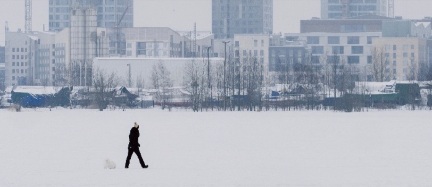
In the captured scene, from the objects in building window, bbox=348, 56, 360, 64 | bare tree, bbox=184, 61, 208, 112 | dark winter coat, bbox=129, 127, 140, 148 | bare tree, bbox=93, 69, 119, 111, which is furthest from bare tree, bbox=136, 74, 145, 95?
dark winter coat, bbox=129, 127, 140, 148

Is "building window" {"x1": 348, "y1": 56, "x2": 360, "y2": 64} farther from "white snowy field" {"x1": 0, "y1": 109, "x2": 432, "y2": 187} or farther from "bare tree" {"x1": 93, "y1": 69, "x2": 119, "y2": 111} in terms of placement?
"white snowy field" {"x1": 0, "y1": 109, "x2": 432, "y2": 187}

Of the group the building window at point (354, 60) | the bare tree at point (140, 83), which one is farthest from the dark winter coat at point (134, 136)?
the building window at point (354, 60)

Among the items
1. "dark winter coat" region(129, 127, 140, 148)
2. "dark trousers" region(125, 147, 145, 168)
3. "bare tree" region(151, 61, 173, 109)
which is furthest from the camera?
"bare tree" region(151, 61, 173, 109)

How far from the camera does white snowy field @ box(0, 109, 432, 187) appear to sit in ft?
92.4

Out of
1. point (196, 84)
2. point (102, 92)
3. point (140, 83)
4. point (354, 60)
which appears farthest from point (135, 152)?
point (354, 60)

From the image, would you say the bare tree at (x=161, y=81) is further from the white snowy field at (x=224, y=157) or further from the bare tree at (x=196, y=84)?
the white snowy field at (x=224, y=157)

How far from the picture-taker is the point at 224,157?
35344 mm

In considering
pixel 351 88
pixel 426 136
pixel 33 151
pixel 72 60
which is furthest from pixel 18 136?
pixel 72 60

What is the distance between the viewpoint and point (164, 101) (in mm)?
114438

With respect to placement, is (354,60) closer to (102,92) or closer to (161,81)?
(161,81)

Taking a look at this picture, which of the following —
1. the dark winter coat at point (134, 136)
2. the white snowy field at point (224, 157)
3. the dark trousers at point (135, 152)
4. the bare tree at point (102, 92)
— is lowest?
the white snowy field at point (224, 157)

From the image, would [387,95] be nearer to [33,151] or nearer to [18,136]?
[18,136]

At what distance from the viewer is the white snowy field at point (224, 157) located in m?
28.2

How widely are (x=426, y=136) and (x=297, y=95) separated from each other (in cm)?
6165
